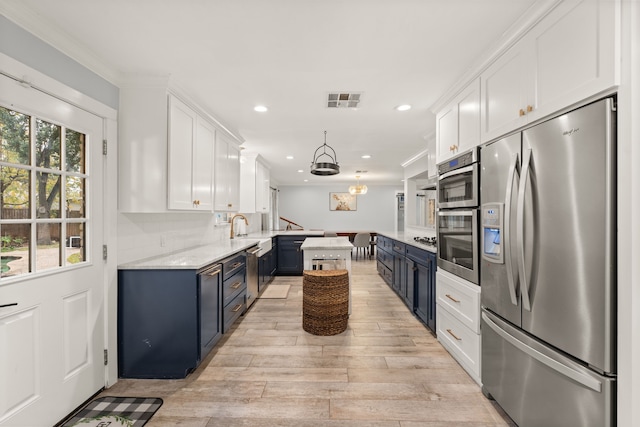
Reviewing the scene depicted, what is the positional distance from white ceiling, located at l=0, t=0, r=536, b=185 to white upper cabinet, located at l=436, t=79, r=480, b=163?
0.57 ft

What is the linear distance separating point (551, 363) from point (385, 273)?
13.0ft

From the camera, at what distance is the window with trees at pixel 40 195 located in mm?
1559

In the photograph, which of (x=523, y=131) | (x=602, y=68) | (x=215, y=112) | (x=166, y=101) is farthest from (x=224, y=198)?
(x=602, y=68)

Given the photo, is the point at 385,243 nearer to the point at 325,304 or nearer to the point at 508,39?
the point at 325,304

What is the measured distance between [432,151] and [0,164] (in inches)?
159

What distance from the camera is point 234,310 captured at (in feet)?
10.5

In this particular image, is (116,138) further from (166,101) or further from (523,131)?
(523,131)

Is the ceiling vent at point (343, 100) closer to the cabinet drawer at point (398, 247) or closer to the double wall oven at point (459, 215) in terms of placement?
the double wall oven at point (459, 215)

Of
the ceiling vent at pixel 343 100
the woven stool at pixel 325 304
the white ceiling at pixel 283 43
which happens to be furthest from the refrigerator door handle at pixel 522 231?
the woven stool at pixel 325 304

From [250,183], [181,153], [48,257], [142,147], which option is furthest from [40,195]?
[250,183]

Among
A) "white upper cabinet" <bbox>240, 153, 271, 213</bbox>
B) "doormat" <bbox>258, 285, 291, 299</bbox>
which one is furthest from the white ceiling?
"doormat" <bbox>258, 285, 291, 299</bbox>

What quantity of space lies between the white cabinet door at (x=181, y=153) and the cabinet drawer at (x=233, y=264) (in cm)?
65

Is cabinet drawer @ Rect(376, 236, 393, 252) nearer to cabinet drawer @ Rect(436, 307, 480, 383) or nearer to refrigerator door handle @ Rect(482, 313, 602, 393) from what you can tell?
cabinet drawer @ Rect(436, 307, 480, 383)

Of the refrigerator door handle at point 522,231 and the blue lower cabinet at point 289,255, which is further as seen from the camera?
the blue lower cabinet at point 289,255
